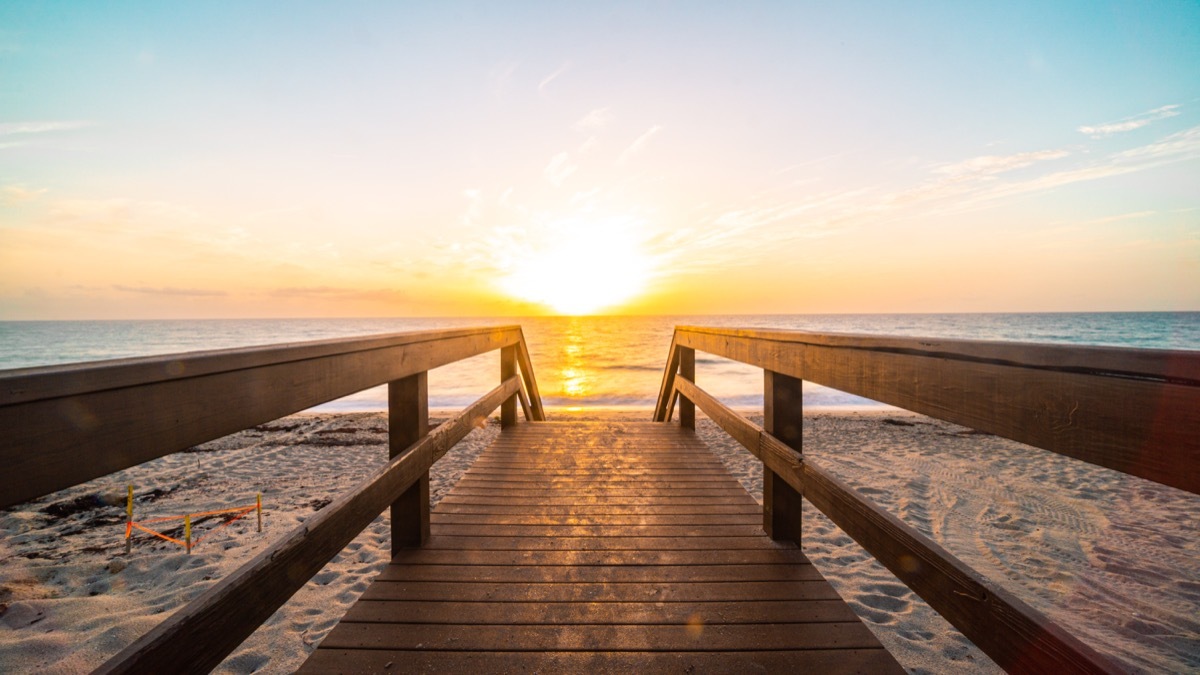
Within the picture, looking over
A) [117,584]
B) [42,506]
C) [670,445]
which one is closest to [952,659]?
[670,445]

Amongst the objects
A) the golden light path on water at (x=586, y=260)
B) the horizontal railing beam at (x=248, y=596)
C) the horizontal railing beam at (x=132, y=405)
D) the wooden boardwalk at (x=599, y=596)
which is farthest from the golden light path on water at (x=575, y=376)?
the horizontal railing beam at (x=132, y=405)

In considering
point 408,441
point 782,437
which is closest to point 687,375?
point 782,437

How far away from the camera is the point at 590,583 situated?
2004 millimetres

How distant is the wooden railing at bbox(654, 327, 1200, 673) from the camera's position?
0.72 m

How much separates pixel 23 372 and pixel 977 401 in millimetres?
1812

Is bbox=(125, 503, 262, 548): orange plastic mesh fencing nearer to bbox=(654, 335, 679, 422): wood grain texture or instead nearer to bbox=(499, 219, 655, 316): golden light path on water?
bbox=(654, 335, 679, 422): wood grain texture

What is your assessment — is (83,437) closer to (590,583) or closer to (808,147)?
(590,583)

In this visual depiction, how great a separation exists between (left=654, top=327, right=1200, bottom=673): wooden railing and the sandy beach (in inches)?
84.2

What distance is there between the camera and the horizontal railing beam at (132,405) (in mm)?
663

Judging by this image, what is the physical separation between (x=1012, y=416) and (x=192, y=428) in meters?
1.75

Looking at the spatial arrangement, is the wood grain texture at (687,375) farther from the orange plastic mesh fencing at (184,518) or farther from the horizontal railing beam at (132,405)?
the orange plastic mesh fencing at (184,518)

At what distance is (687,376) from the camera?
15.9ft

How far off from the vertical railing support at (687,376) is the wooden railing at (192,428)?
136 inches

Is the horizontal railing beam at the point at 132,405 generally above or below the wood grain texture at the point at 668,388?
above
